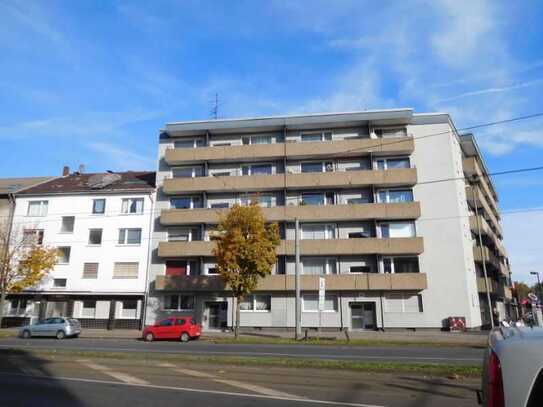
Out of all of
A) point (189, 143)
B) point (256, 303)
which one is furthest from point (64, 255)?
point (256, 303)

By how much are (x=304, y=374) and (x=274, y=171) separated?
2846cm

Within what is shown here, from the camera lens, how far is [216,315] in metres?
36.4

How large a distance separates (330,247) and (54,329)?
2027cm

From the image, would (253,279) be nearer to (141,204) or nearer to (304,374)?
(141,204)

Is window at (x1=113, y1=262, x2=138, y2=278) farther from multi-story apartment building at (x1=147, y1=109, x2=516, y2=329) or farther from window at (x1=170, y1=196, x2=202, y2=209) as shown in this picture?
window at (x1=170, y1=196, x2=202, y2=209)

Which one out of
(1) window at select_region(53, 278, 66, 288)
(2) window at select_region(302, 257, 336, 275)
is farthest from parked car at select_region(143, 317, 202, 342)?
(1) window at select_region(53, 278, 66, 288)

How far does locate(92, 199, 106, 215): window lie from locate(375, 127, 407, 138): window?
24993 millimetres

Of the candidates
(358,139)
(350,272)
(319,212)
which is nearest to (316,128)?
(358,139)

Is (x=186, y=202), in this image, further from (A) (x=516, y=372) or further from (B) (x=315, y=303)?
(A) (x=516, y=372)

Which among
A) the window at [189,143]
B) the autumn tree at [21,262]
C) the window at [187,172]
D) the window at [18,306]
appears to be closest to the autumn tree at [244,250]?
the window at [187,172]

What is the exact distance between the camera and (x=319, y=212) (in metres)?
35.5

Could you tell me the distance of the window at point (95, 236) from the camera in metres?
39.0

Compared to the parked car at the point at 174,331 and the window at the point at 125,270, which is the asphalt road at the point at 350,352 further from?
the window at the point at 125,270

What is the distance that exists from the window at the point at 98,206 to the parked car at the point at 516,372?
132ft
